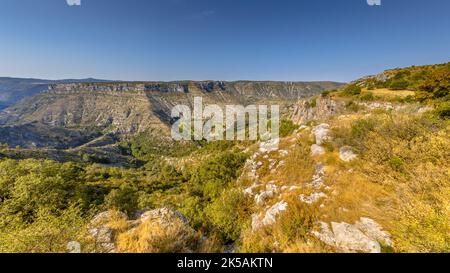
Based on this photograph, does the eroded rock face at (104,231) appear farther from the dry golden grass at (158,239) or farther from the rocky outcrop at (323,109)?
the rocky outcrop at (323,109)

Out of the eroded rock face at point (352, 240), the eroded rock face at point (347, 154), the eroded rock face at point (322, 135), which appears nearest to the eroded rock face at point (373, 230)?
the eroded rock face at point (352, 240)

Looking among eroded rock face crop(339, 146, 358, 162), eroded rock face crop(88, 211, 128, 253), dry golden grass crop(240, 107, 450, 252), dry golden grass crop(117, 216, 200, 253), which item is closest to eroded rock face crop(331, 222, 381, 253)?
dry golden grass crop(240, 107, 450, 252)

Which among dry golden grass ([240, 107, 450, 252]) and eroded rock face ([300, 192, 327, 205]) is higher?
dry golden grass ([240, 107, 450, 252])

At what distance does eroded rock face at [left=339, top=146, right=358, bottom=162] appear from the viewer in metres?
11.9

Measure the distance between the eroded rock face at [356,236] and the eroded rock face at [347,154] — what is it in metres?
5.90

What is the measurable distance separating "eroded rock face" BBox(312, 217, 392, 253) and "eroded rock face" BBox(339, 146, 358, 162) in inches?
232

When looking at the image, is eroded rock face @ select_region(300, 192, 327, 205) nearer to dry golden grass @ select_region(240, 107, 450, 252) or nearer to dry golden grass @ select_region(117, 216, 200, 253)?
dry golden grass @ select_region(240, 107, 450, 252)

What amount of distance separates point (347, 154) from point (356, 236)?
749 centimetres

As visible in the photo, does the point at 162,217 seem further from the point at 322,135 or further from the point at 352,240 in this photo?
the point at 322,135

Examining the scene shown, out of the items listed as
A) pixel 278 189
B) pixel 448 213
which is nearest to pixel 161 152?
pixel 278 189

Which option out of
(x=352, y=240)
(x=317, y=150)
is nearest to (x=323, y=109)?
(x=317, y=150)

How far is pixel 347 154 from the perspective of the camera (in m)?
12.4
